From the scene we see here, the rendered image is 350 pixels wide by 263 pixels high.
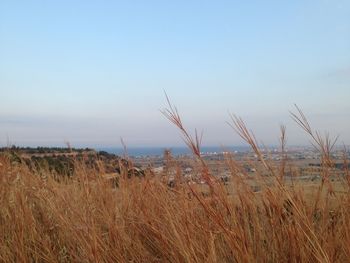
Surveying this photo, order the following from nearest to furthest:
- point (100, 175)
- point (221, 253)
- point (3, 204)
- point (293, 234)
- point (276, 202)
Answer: point (293, 234)
point (276, 202)
point (221, 253)
point (3, 204)
point (100, 175)

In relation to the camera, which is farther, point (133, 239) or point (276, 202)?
point (133, 239)

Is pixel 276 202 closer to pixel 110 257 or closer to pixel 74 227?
pixel 110 257

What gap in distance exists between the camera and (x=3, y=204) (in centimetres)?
443

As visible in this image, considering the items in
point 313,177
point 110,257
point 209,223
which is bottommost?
point 110,257

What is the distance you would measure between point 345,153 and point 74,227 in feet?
6.41

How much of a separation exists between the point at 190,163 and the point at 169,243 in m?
1.05

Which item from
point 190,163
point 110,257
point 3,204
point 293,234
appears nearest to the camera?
point 293,234

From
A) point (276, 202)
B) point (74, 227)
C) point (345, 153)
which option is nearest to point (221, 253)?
point (276, 202)

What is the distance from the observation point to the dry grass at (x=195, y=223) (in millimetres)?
2342

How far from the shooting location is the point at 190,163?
3721 mm

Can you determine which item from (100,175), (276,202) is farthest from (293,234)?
(100,175)

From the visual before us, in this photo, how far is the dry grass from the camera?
2.34 meters

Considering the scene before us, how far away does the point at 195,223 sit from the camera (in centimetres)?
277

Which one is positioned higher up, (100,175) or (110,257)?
(100,175)
